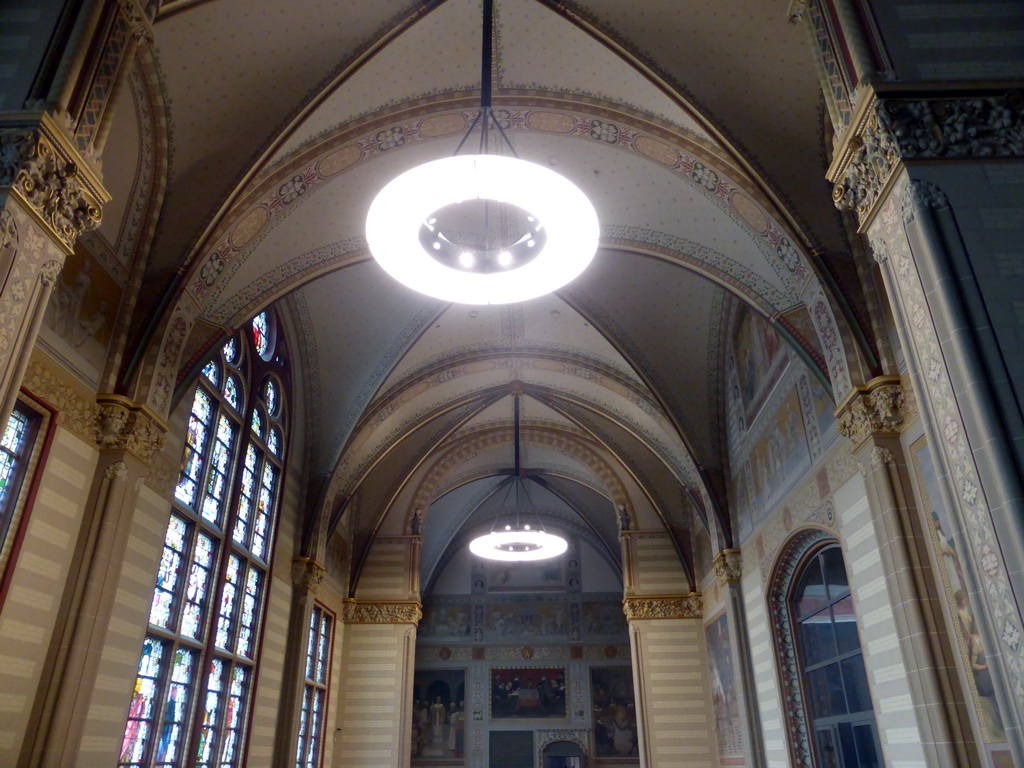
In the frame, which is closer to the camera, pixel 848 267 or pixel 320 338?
pixel 848 267

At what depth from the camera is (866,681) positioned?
31.8 feet

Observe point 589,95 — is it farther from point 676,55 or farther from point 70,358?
point 70,358

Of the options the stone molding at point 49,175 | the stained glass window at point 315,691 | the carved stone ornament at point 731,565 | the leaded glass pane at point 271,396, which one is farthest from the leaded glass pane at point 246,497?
the carved stone ornament at point 731,565

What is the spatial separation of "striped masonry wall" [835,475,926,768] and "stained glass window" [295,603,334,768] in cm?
1062

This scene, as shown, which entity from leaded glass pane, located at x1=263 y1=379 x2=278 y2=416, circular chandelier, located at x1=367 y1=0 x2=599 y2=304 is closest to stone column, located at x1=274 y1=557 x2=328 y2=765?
leaded glass pane, located at x1=263 y1=379 x2=278 y2=416

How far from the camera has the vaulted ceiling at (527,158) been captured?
889cm

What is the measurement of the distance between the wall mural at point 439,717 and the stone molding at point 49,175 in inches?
865

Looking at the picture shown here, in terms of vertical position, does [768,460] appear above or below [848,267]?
below

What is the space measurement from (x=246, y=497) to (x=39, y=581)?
565 cm

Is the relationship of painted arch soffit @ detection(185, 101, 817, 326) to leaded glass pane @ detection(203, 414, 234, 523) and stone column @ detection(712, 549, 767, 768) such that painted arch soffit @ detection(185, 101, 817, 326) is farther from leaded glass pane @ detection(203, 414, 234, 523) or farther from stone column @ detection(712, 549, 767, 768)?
stone column @ detection(712, 549, 767, 768)

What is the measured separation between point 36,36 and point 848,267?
8.49 m

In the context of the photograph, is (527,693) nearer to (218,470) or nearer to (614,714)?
(614,714)

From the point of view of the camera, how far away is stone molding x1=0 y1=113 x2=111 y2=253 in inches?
197

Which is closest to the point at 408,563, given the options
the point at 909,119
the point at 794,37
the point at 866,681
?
the point at 866,681
